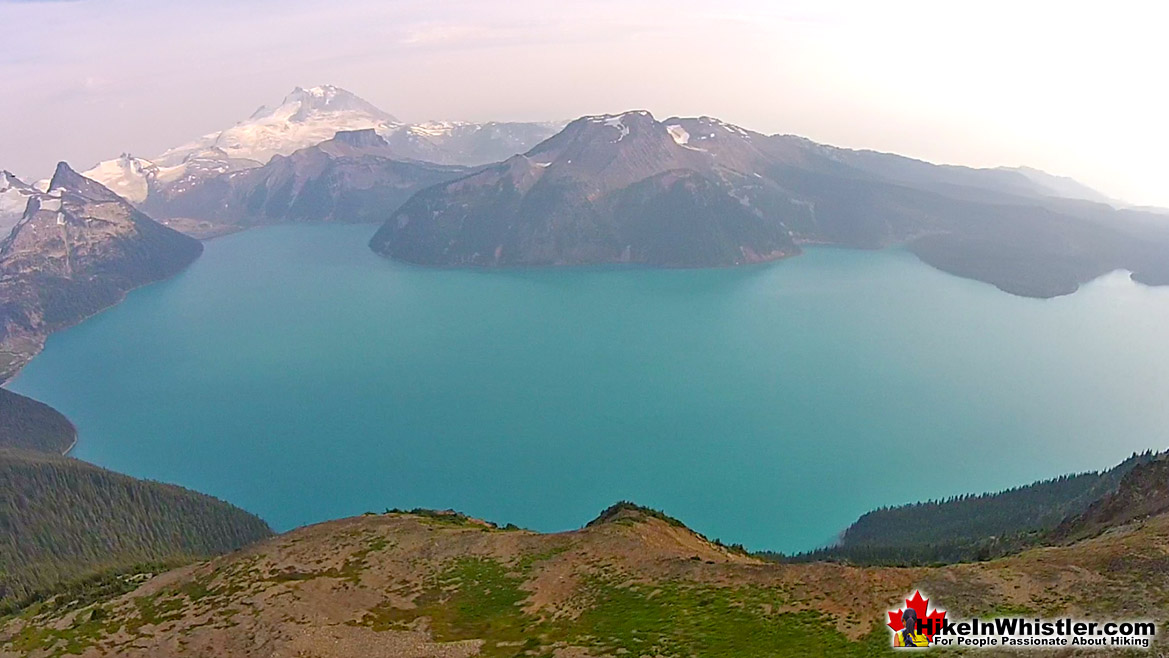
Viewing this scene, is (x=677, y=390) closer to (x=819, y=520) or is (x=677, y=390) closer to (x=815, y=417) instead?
(x=815, y=417)

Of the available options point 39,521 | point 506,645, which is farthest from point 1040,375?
point 39,521

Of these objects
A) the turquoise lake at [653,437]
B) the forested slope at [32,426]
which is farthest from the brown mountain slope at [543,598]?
the forested slope at [32,426]

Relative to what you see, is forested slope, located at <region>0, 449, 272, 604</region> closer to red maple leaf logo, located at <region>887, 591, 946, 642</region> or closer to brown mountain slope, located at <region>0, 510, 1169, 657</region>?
brown mountain slope, located at <region>0, 510, 1169, 657</region>

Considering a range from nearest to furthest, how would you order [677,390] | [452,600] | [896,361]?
[452,600], [677,390], [896,361]

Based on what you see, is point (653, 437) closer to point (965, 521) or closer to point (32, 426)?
point (965, 521)

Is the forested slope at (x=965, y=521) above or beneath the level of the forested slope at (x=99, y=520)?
above

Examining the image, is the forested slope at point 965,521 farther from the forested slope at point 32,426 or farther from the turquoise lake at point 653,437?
the forested slope at point 32,426

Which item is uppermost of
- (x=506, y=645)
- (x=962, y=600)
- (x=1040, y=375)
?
(x=1040, y=375)
